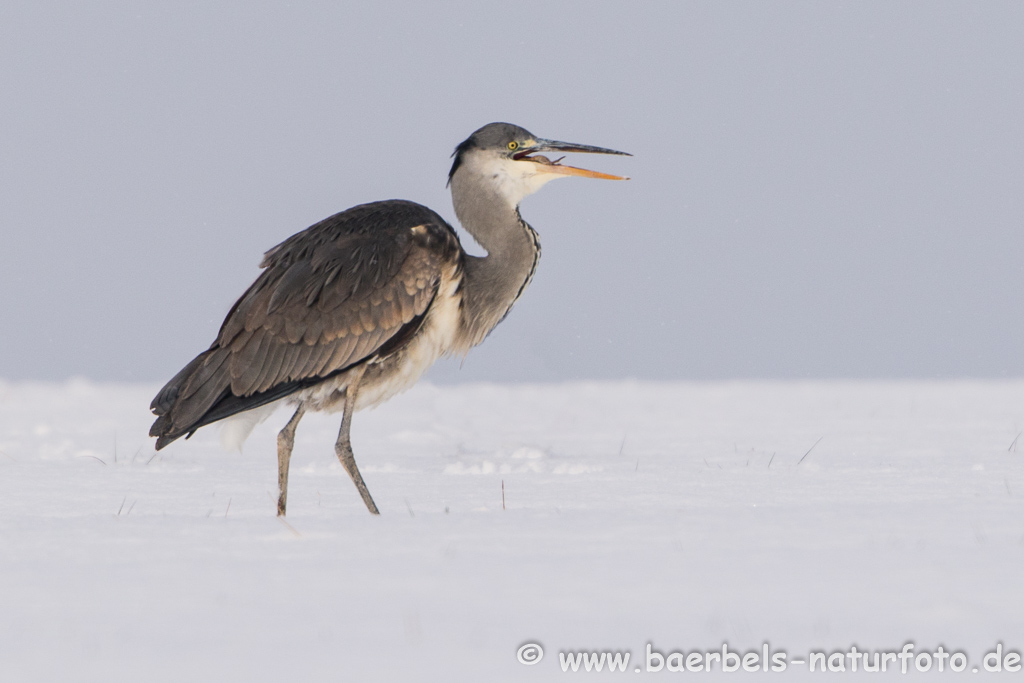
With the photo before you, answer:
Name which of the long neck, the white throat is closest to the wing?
the long neck

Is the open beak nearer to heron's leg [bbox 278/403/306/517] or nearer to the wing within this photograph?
the wing

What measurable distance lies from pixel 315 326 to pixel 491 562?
2.28m

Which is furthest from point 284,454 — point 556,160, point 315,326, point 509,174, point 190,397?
point 556,160

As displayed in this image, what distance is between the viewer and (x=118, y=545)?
4.54m

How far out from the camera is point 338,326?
5.93m

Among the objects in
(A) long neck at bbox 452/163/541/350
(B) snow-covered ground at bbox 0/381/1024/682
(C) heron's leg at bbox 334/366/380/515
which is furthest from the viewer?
(A) long neck at bbox 452/163/541/350

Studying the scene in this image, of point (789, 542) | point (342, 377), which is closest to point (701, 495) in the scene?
A: point (789, 542)

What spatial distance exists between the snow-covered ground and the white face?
195 centimetres

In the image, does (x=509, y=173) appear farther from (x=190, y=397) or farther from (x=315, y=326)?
(x=190, y=397)

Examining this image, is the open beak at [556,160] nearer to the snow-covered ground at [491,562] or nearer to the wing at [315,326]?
the wing at [315,326]

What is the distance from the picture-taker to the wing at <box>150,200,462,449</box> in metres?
5.93

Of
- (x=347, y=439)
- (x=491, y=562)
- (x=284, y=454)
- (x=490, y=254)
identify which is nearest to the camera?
(x=491, y=562)

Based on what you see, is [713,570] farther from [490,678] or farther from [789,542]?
[490,678]

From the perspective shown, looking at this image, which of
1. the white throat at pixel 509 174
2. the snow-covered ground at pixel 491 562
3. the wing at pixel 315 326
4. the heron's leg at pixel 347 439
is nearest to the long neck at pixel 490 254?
the white throat at pixel 509 174
